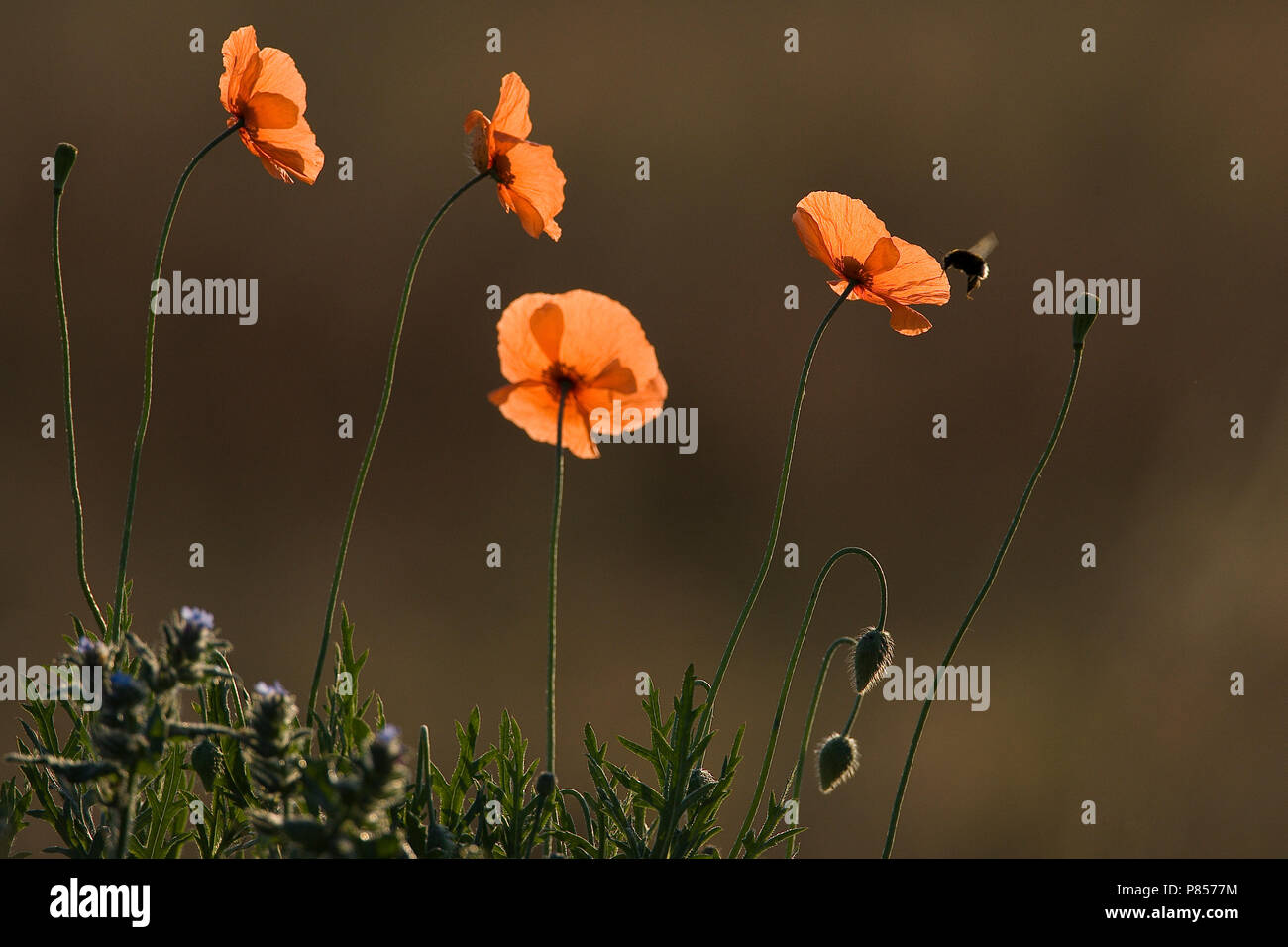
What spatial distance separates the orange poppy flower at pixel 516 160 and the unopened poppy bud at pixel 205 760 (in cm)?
37

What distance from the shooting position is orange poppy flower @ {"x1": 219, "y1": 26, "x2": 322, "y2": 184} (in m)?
0.82

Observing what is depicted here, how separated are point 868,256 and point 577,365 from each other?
247mm

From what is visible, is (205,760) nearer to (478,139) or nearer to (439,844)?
(439,844)

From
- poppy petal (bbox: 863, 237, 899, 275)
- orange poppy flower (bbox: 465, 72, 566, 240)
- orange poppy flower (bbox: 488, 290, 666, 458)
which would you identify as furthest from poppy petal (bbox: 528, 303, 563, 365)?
poppy petal (bbox: 863, 237, 899, 275)

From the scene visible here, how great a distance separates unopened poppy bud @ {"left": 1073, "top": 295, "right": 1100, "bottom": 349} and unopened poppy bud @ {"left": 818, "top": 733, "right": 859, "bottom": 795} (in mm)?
283

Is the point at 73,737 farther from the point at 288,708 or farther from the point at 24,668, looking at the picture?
the point at 288,708

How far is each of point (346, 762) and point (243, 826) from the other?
188mm

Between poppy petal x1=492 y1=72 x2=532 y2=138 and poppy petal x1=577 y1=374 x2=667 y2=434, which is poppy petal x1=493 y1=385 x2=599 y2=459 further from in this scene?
poppy petal x1=492 y1=72 x2=532 y2=138

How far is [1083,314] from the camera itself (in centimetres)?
69

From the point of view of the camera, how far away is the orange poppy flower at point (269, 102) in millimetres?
823

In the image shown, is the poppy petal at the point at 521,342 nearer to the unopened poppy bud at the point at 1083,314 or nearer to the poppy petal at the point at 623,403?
the poppy petal at the point at 623,403
